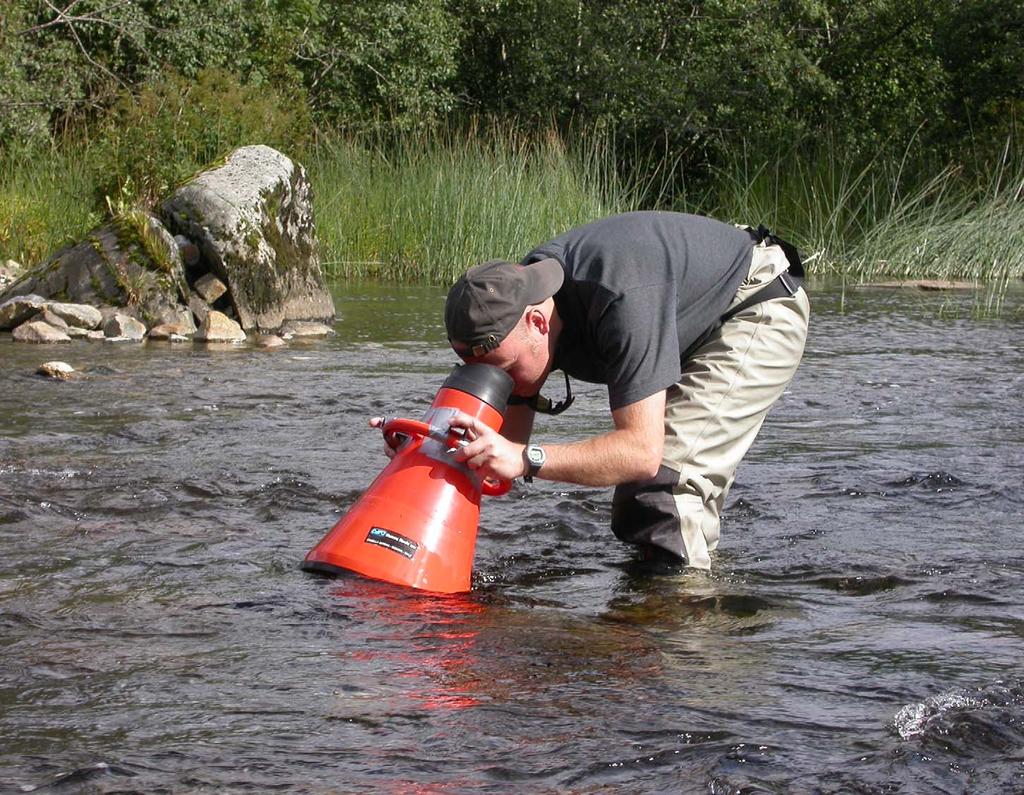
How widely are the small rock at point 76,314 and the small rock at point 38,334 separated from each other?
295 millimetres

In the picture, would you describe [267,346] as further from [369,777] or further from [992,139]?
Result: [992,139]

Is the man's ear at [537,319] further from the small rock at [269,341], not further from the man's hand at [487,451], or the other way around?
the small rock at [269,341]

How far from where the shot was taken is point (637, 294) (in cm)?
385

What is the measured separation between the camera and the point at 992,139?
22828 millimetres

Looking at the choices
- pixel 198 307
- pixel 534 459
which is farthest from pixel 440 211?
pixel 534 459

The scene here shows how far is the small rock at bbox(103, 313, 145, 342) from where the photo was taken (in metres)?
10.8

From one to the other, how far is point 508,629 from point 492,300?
2.83ft

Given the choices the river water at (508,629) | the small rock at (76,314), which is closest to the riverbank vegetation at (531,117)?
the small rock at (76,314)

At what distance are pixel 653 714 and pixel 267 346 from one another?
784 cm

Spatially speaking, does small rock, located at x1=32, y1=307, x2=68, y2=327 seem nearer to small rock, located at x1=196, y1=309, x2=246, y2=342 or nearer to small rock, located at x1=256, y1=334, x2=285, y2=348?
small rock, located at x1=196, y1=309, x2=246, y2=342

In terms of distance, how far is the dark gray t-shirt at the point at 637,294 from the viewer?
12.6 ft

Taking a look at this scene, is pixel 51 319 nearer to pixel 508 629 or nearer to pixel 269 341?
pixel 269 341

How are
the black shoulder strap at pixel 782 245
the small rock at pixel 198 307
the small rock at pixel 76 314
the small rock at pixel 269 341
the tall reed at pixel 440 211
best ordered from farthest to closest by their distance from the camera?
1. the tall reed at pixel 440 211
2. the small rock at pixel 198 307
3. the small rock at pixel 76 314
4. the small rock at pixel 269 341
5. the black shoulder strap at pixel 782 245

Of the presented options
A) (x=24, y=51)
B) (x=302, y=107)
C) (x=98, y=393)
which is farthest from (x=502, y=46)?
(x=98, y=393)
